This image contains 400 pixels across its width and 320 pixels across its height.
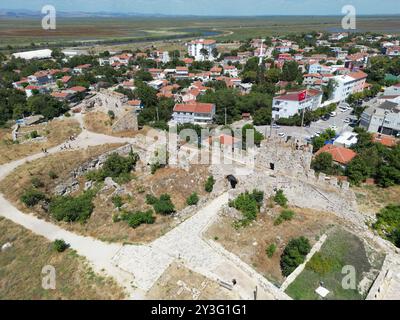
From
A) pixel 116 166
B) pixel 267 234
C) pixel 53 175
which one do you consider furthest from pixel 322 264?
pixel 53 175

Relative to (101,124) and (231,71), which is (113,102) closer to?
(101,124)

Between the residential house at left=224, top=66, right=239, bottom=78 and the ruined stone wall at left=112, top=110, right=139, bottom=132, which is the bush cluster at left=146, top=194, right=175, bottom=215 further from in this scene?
the residential house at left=224, top=66, right=239, bottom=78

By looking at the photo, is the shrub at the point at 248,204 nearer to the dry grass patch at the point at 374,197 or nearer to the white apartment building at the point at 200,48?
the dry grass patch at the point at 374,197

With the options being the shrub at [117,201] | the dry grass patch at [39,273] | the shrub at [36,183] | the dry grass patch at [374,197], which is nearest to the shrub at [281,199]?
the dry grass patch at [374,197]

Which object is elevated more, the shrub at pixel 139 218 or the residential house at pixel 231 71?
the residential house at pixel 231 71

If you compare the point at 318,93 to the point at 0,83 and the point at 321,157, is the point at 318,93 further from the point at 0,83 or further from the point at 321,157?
the point at 0,83

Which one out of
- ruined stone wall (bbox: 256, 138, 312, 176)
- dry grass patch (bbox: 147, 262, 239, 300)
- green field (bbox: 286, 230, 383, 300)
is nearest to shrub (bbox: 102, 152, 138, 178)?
ruined stone wall (bbox: 256, 138, 312, 176)
